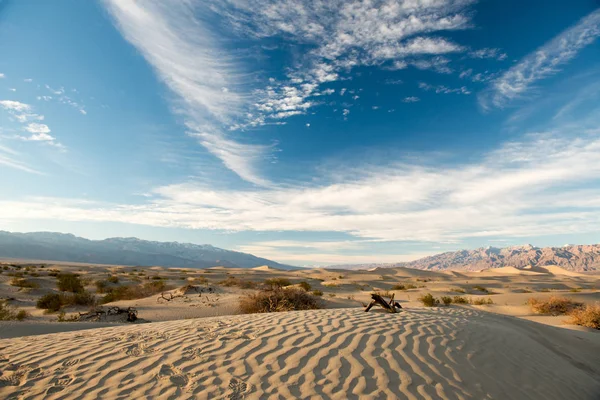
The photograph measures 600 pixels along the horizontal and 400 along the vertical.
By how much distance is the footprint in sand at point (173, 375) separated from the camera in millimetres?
3529

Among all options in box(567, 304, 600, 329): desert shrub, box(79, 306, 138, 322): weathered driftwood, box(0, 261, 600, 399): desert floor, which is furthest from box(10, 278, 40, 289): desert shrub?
box(567, 304, 600, 329): desert shrub

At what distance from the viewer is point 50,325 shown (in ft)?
24.9

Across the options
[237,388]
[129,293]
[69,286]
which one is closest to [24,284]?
[69,286]

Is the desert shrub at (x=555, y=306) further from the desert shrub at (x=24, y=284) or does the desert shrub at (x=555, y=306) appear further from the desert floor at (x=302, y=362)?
the desert shrub at (x=24, y=284)

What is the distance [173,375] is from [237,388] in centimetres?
84

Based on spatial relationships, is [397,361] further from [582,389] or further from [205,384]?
[582,389]

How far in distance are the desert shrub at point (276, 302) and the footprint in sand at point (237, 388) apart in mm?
6911

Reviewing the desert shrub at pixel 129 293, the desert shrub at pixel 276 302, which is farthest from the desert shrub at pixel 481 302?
the desert shrub at pixel 129 293

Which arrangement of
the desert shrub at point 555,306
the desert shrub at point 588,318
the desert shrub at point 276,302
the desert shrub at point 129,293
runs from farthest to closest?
1. the desert shrub at point 129,293
2. the desert shrub at point 555,306
3. the desert shrub at point 276,302
4. the desert shrub at point 588,318

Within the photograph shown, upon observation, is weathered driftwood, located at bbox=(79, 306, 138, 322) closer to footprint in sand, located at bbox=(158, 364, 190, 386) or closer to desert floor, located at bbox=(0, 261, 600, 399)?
desert floor, located at bbox=(0, 261, 600, 399)

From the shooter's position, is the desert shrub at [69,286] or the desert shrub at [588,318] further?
the desert shrub at [69,286]

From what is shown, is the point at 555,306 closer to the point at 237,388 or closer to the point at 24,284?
the point at 237,388

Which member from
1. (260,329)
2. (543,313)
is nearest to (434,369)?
(260,329)

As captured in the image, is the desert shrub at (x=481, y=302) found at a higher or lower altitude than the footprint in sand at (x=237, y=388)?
lower
